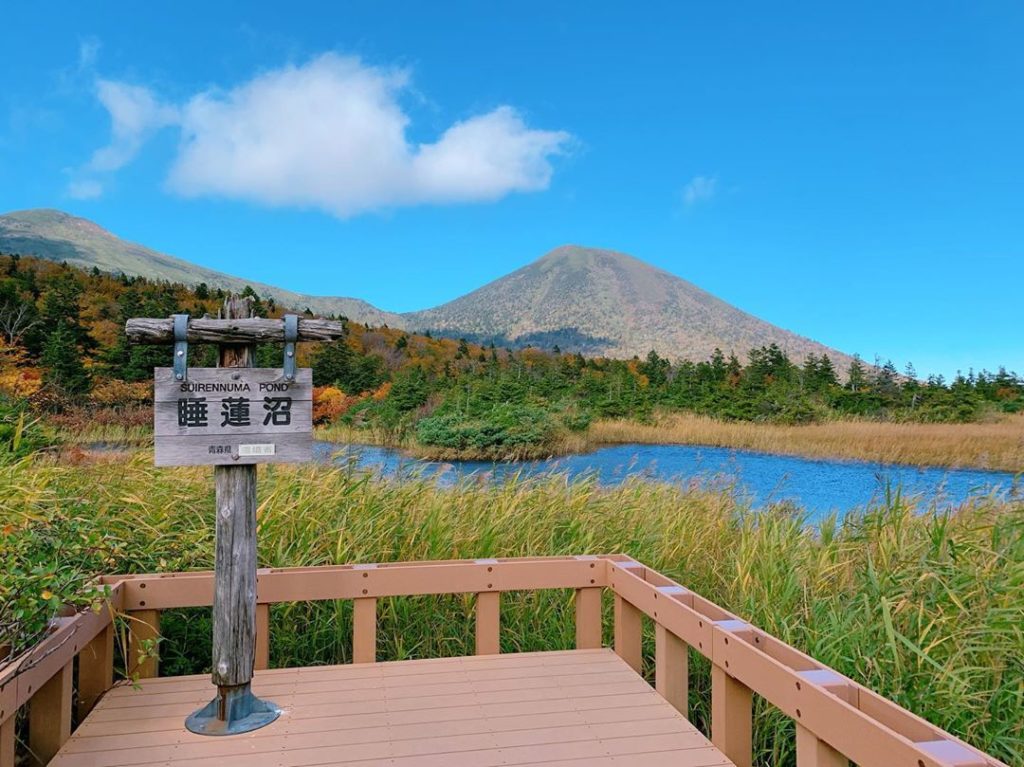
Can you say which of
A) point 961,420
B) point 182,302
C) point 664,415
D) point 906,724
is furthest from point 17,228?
point 906,724

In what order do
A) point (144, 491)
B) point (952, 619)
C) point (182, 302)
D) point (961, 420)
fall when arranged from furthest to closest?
point (182, 302) < point (961, 420) < point (144, 491) < point (952, 619)

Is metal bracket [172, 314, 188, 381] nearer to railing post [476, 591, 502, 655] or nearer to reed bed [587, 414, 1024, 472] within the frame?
railing post [476, 591, 502, 655]

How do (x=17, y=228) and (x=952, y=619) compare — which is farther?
(x=17, y=228)

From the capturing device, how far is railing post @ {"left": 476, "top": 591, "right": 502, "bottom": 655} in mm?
3033

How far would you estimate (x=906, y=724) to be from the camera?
152 centimetres

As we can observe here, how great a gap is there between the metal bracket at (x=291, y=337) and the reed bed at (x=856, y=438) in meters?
15.6

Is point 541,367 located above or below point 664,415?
above

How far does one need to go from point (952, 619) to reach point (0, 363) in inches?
507

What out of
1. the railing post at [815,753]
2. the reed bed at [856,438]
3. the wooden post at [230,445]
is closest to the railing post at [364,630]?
the wooden post at [230,445]

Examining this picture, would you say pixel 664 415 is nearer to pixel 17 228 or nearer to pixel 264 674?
pixel 264 674

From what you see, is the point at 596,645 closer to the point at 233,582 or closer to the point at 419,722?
the point at 419,722

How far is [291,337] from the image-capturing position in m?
2.45

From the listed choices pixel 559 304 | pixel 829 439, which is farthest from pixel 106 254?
pixel 829 439

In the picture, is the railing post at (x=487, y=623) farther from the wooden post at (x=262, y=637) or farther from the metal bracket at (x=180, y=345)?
the metal bracket at (x=180, y=345)
